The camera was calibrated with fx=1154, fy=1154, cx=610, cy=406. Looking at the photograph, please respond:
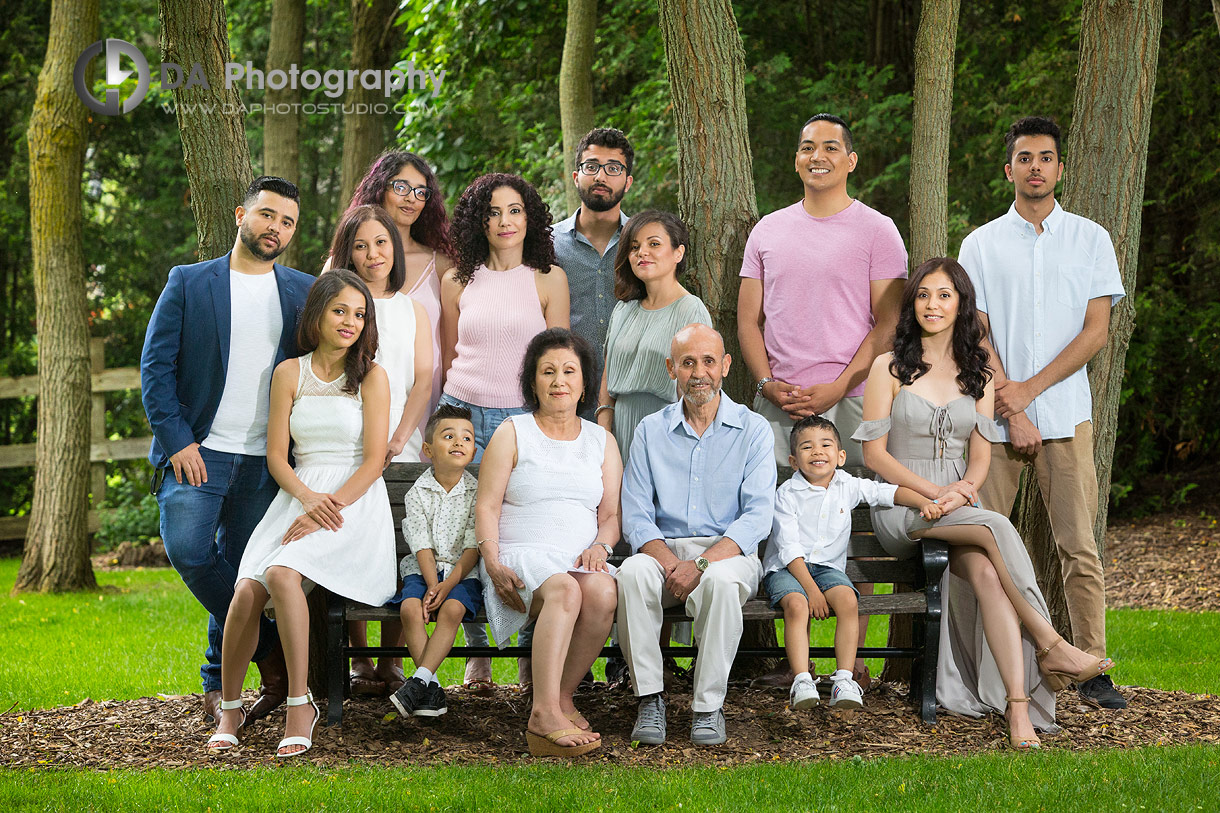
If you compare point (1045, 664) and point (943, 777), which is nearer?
point (943, 777)

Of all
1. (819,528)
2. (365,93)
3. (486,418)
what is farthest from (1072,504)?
(365,93)

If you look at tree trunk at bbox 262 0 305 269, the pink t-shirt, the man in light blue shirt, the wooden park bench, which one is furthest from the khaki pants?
tree trunk at bbox 262 0 305 269

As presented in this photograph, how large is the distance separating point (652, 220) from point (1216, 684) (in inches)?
148

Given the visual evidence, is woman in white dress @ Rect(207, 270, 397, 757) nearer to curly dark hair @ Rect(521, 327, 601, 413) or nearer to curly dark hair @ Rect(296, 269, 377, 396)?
curly dark hair @ Rect(296, 269, 377, 396)

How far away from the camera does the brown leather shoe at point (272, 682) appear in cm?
480

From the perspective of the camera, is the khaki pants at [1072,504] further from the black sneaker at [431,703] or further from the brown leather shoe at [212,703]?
the brown leather shoe at [212,703]

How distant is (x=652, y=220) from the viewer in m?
4.92

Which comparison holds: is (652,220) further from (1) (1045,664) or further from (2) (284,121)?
(2) (284,121)

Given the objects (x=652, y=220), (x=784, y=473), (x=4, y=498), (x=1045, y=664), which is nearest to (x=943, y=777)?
(x=1045, y=664)

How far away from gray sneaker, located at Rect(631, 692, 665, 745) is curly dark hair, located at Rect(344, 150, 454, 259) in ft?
7.44

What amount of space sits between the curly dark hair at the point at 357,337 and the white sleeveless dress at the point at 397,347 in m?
0.25

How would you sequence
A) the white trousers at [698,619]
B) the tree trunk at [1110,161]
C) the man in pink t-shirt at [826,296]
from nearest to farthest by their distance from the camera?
1. the white trousers at [698,619]
2. the man in pink t-shirt at [826,296]
3. the tree trunk at [1110,161]

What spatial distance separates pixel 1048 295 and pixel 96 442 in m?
9.62

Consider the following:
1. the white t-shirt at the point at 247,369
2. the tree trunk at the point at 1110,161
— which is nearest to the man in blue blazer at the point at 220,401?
the white t-shirt at the point at 247,369
